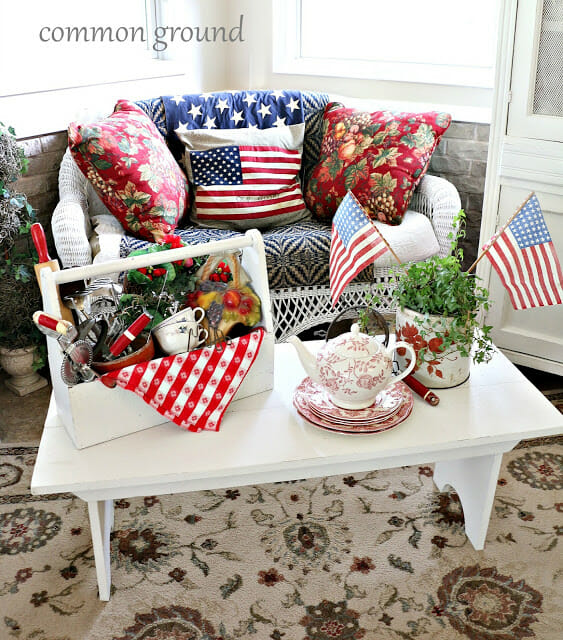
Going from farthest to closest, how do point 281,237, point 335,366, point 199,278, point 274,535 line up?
point 281,237 < point 274,535 < point 199,278 < point 335,366

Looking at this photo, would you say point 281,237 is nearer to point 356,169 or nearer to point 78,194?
point 356,169

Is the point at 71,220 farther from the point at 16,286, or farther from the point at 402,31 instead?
the point at 402,31

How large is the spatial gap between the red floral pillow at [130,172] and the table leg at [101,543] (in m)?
1.14

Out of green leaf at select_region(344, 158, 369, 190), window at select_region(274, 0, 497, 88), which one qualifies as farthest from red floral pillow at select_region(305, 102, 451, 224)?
window at select_region(274, 0, 497, 88)

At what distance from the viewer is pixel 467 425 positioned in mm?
1577

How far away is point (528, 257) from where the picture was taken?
1633 millimetres

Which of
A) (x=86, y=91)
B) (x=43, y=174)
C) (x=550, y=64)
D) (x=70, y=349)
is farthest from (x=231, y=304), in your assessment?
(x=86, y=91)

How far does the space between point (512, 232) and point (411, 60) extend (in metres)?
1.84

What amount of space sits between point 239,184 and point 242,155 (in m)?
0.11

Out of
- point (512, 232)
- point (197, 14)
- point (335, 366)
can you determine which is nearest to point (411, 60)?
point (197, 14)

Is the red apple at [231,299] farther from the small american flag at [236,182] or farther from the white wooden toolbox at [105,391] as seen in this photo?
the small american flag at [236,182]

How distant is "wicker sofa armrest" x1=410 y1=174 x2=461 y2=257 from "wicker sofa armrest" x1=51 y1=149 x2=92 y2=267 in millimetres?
1224

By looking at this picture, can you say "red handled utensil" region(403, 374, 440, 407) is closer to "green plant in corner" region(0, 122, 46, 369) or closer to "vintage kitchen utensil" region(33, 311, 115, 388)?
"vintage kitchen utensil" region(33, 311, 115, 388)

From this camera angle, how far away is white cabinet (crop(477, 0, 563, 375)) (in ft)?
7.43
